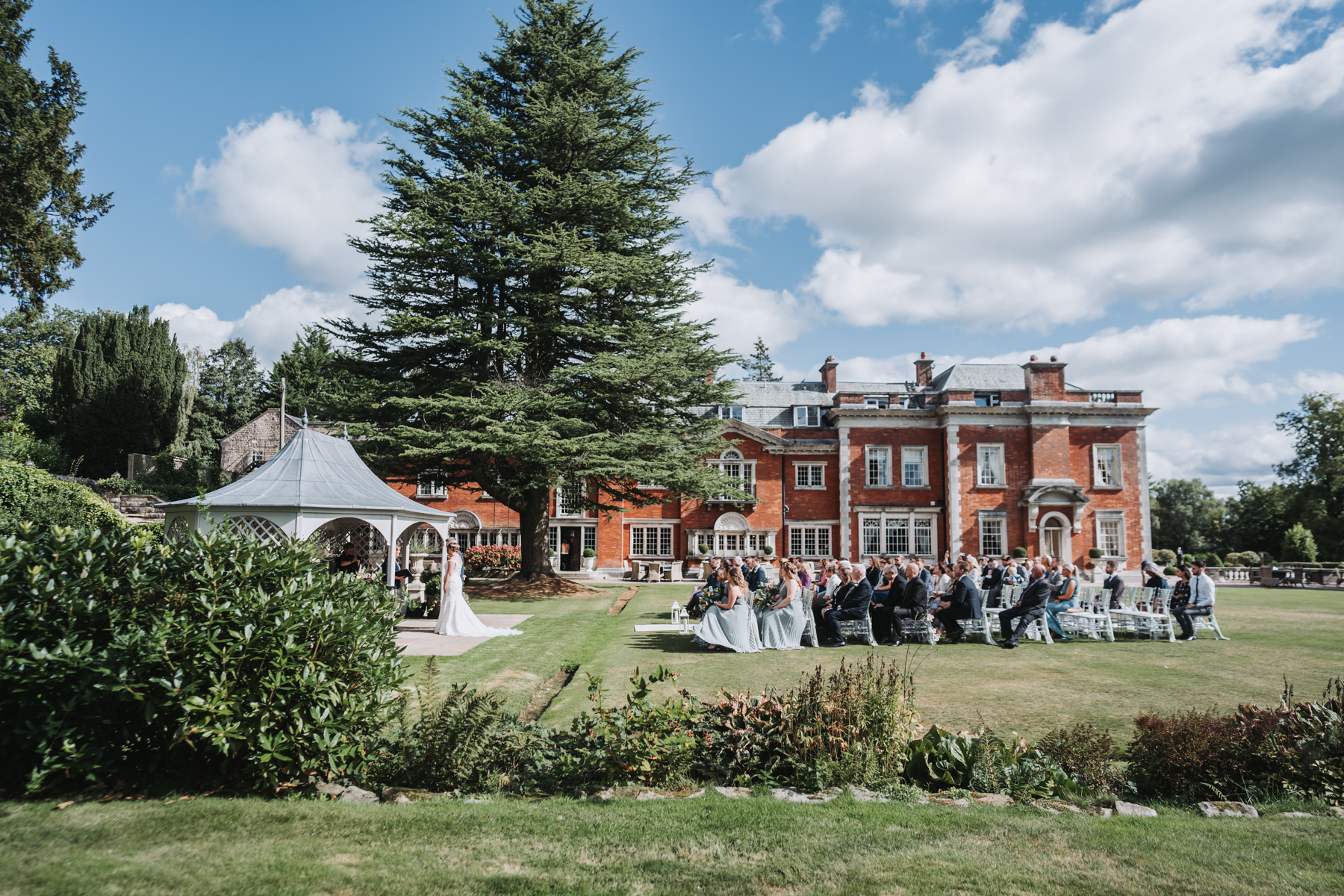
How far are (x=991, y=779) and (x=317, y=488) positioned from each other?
12664 millimetres

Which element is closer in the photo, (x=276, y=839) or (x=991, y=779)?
(x=276, y=839)

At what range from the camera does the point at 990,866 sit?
156 inches

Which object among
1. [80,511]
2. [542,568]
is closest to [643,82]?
[542,568]

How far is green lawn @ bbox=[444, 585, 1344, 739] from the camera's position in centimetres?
786

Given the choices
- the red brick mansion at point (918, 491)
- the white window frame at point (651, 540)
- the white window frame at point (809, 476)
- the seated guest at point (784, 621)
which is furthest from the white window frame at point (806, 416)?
the seated guest at point (784, 621)

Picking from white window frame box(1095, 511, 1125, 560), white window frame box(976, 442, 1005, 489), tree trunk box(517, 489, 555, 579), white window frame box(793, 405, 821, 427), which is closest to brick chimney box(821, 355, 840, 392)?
white window frame box(793, 405, 821, 427)

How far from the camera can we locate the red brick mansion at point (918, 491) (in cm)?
3406

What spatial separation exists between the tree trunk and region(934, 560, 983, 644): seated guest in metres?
14.1

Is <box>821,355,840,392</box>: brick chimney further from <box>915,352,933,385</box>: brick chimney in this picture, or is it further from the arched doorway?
the arched doorway

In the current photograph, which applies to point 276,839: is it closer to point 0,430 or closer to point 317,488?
point 317,488

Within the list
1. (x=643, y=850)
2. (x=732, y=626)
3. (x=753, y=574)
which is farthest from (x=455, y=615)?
(x=643, y=850)

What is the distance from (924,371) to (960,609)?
92.0 ft

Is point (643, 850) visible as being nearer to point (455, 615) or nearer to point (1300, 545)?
point (455, 615)

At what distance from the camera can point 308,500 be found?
1330 centimetres
